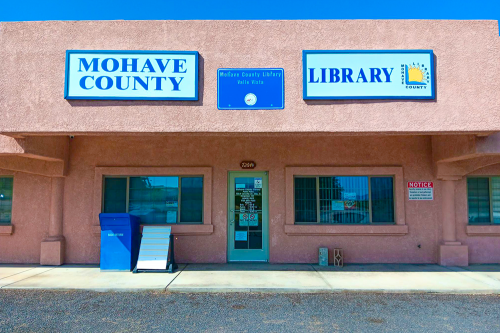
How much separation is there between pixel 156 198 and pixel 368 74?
5.70 meters

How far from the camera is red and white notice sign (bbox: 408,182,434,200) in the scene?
916 centimetres

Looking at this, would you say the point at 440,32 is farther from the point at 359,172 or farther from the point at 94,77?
the point at 94,77

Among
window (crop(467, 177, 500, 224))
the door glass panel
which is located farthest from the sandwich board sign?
window (crop(467, 177, 500, 224))

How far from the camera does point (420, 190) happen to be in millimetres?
9180

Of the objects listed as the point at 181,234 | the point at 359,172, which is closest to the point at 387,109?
the point at 359,172

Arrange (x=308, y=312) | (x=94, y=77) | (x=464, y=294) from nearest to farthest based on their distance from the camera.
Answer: (x=308, y=312), (x=464, y=294), (x=94, y=77)

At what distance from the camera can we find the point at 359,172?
30.1 ft

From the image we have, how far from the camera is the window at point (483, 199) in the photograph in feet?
30.4

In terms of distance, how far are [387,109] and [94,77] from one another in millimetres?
5705

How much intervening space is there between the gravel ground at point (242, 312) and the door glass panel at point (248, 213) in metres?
2.47

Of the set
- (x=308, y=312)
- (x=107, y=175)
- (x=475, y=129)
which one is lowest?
(x=308, y=312)

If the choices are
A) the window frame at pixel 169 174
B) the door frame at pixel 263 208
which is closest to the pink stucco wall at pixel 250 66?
the window frame at pixel 169 174

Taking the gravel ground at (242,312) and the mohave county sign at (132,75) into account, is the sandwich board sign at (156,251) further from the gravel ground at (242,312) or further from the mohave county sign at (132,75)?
the mohave county sign at (132,75)

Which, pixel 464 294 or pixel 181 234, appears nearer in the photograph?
pixel 464 294
